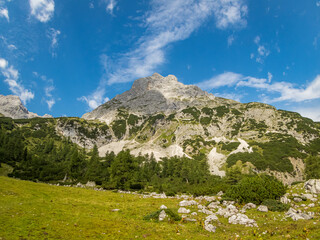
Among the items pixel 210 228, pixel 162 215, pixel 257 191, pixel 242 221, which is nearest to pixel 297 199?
pixel 257 191

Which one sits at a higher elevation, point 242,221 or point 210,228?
point 242,221

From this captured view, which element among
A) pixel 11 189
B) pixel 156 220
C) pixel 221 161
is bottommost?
pixel 156 220

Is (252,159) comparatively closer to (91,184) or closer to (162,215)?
(91,184)

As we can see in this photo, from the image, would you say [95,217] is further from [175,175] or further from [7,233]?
[175,175]

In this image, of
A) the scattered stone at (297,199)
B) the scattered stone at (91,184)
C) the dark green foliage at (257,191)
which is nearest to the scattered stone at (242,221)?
the dark green foliage at (257,191)

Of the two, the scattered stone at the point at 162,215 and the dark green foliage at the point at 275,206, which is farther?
the dark green foliage at the point at 275,206

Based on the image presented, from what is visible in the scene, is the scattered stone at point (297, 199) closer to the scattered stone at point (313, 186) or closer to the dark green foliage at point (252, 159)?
the scattered stone at point (313, 186)

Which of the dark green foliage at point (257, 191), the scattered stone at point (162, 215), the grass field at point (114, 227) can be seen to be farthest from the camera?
the dark green foliage at point (257, 191)

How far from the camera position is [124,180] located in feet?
229

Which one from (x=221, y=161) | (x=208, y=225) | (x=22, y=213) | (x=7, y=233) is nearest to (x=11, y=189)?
(x=22, y=213)

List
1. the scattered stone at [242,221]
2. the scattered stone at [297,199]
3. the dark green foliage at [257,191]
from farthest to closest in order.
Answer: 1. the scattered stone at [297,199]
2. the dark green foliage at [257,191]
3. the scattered stone at [242,221]

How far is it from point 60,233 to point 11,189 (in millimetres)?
22019

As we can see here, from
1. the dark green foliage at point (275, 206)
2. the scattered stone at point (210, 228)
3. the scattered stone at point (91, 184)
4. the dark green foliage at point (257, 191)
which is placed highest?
the dark green foliage at point (257, 191)

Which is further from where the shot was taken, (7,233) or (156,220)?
(156,220)
